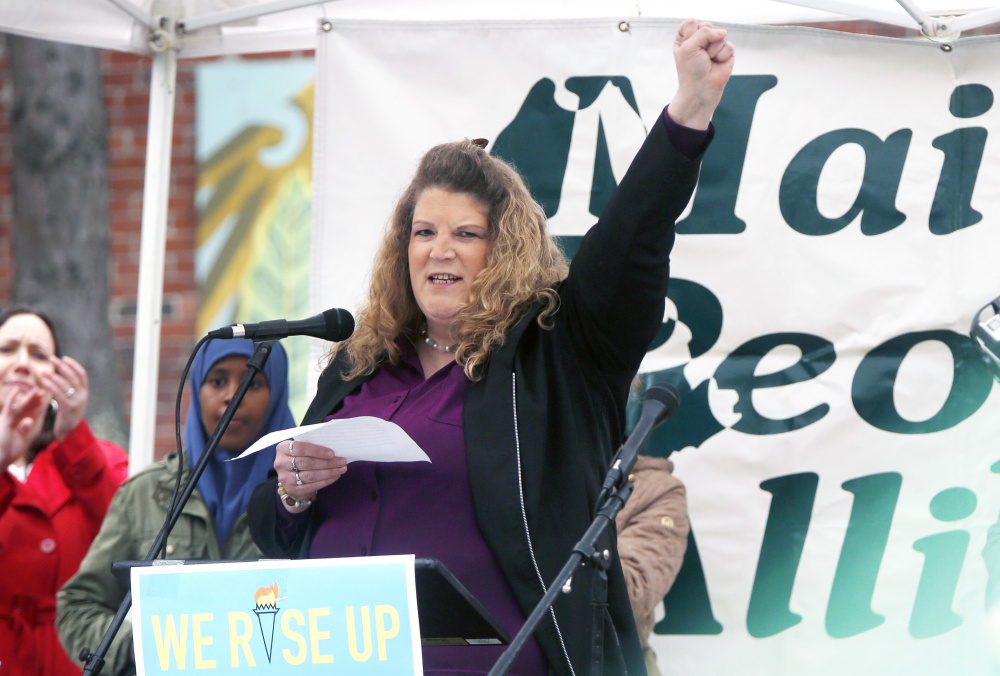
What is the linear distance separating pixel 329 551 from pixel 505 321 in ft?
1.78

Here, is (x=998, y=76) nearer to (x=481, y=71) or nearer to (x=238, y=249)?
(x=481, y=71)

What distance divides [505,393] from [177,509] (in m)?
0.61

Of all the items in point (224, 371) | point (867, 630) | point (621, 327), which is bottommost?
point (867, 630)

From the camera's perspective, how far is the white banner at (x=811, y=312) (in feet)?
9.39

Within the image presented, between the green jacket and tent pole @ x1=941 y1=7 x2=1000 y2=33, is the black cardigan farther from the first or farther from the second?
tent pole @ x1=941 y1=7 x2=1000 y2=33

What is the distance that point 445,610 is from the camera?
1510 mm

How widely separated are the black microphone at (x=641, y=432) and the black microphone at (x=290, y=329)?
2.06ft

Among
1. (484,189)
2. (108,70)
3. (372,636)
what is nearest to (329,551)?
(372,636)

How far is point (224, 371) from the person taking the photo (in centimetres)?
298

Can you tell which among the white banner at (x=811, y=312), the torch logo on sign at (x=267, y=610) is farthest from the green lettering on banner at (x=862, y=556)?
the torch logo on sign at (x=267, y=610)

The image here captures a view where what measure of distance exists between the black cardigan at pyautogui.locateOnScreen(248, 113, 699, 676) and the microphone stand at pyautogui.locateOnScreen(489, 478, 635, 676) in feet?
0.52

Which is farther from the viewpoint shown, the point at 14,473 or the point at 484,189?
the point at 14,473

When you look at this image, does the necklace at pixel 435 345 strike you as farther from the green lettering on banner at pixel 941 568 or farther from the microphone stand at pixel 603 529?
the green lettering on banner at pixel 941 568

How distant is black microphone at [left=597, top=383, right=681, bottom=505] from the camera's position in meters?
1.47
